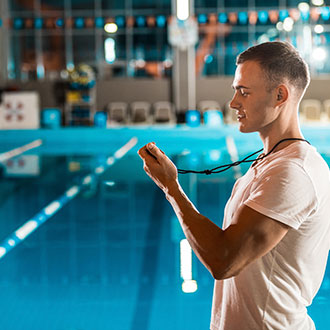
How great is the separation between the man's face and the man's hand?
0.62 ft

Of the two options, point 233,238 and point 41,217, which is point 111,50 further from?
point 233,238

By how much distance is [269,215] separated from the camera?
41.0 inches

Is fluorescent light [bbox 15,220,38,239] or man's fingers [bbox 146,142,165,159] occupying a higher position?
man's fingers [bbox 146,142,165,159]

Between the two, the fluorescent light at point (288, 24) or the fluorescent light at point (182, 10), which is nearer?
the fluorescent light at point (182, 10)

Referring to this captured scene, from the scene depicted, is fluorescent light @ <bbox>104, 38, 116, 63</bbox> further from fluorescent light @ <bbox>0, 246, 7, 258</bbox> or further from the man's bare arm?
the man's bare arm

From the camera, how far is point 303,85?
46.4 inches

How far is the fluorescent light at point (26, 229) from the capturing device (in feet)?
17.3

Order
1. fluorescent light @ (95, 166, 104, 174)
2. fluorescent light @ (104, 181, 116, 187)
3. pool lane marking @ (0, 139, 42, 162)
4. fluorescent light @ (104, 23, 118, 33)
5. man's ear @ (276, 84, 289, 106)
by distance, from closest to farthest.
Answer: man's ear @ (276, 84, 289, 106) → fluorescent light @ (104, 181, 116, 187) → fluorescent light @ (95, 166, 104, 174) → pool lane marking @ (0, 139, 42, 162) → fluorescent light @ (104, 23, 118, 33)

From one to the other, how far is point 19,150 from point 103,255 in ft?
29.3

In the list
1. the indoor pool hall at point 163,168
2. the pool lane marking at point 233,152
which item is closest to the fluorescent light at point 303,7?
the indoor pool hall at point 163,168

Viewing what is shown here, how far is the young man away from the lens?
3.47 feet

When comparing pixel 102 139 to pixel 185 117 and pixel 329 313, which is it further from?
pixel 329 313

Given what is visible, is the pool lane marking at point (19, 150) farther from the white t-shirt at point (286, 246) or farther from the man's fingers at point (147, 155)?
the white t-shirt at point (286, 246)

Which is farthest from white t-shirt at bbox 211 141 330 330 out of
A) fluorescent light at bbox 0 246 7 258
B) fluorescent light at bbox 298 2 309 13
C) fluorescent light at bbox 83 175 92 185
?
fluorescent light at bbox 298 2 309 13
